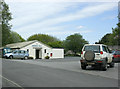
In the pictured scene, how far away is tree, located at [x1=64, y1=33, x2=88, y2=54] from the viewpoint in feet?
239

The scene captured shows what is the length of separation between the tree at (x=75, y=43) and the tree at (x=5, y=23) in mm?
26787

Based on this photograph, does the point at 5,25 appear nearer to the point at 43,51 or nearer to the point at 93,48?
the point at 43,51

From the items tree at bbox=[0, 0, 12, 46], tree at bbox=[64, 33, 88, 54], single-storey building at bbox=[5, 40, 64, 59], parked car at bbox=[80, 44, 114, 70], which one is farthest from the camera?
tree at bbox=[64, 33, 88, 54]

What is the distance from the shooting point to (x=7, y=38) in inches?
2100

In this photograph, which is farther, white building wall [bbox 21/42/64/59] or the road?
white building wall [bbox 21/42/64/59]

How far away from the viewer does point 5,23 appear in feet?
179

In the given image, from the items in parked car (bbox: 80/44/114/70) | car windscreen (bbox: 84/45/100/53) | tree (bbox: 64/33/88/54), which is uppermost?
tree (bbox: 64/33/88/54)

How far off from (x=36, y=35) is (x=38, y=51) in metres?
45.3

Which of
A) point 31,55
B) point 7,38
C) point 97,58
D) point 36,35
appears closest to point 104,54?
point 97,58

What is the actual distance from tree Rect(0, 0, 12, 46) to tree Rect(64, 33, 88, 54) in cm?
2679

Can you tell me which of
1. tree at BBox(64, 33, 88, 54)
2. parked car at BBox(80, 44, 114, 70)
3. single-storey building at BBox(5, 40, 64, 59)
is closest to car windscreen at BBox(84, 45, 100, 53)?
parked car at BBox(80, 44, 114, 70)

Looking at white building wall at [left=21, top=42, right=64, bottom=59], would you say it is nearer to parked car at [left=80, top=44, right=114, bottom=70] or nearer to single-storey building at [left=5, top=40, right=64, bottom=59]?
single-storey building at [left=5, top=40, right=64, bottom=59]

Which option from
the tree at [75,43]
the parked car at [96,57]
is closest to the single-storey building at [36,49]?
the tree at [75,43]

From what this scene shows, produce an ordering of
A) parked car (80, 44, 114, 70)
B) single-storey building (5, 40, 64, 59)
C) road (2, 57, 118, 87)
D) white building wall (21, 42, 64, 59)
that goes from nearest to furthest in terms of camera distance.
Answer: road (2, 57, 118, 87), parked car (80, 44, 114, 70), single-storey building (5, 40, 64, 59), white building wall (21, 42, 64, 59)
